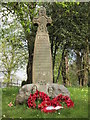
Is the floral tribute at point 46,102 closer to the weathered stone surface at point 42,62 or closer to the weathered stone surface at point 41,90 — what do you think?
the weathered stone surface at point 41,90

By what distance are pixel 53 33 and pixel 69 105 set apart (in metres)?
10.6

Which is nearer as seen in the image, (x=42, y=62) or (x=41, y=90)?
(x=41, y=90)

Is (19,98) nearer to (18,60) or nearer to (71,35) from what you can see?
(71,35)

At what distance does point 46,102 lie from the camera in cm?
906

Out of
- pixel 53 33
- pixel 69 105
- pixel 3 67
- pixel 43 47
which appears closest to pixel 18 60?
pixel 3 67

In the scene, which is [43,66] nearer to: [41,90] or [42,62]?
[42,62]

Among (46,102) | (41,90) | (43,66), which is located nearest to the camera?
(46,102)

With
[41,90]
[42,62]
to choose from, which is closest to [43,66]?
[42,62]

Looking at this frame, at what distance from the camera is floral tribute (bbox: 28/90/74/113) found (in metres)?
8.73

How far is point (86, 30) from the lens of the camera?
18.6 meters

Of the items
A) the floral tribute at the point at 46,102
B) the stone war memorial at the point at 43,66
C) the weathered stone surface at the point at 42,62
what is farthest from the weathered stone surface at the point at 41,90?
the weathered stone surface at the point at 42,62

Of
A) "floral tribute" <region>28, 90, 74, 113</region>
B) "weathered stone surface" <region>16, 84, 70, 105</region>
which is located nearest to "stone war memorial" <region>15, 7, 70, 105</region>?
"weathered stone surface" <region>16, 84, 70, 105</region>

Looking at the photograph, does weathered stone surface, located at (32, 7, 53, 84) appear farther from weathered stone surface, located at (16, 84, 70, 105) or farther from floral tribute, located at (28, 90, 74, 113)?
floral tribute, located at (28, 90, 74, 113)

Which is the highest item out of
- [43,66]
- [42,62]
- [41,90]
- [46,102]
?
[42,62]
